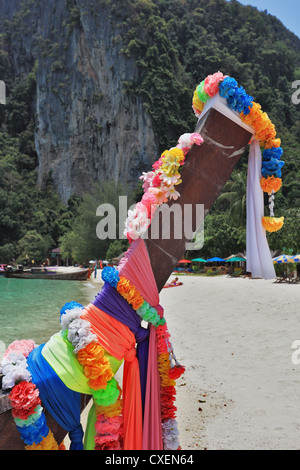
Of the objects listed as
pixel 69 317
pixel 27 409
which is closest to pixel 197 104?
pixel 69 317

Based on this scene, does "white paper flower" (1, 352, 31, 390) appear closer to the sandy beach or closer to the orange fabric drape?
the orange fabric drape

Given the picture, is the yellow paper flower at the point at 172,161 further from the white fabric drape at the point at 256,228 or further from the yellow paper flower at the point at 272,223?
the yellow paper flower at the point at 272,223

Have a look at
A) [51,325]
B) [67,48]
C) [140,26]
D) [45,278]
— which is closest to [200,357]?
[51,325]

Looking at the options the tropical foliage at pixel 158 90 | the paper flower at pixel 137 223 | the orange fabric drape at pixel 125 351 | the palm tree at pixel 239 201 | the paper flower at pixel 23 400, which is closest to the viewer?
the paper flower at pixel 23 400

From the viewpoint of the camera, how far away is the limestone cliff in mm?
67750

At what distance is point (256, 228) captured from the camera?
10.1 feet

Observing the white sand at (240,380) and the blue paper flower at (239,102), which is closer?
the blue paper flower at (239,102)

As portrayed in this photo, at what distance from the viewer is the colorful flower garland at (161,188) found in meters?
2.81

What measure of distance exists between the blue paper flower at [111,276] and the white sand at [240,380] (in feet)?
7.37

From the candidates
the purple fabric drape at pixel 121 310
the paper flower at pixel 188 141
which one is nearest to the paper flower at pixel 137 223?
the purple fabric drape at pixel 121 310

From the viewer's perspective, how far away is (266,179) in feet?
10.2

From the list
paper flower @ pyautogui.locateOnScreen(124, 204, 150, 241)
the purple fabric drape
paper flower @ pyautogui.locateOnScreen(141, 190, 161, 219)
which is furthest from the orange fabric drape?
paper flower @ pyautogui.locateOnScreen(141, 190, 161, 219)

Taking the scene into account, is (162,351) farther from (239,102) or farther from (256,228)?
(239,102)

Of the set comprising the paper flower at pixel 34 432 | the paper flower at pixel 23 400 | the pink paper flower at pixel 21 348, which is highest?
the pink paper flower at pixel 21 348
